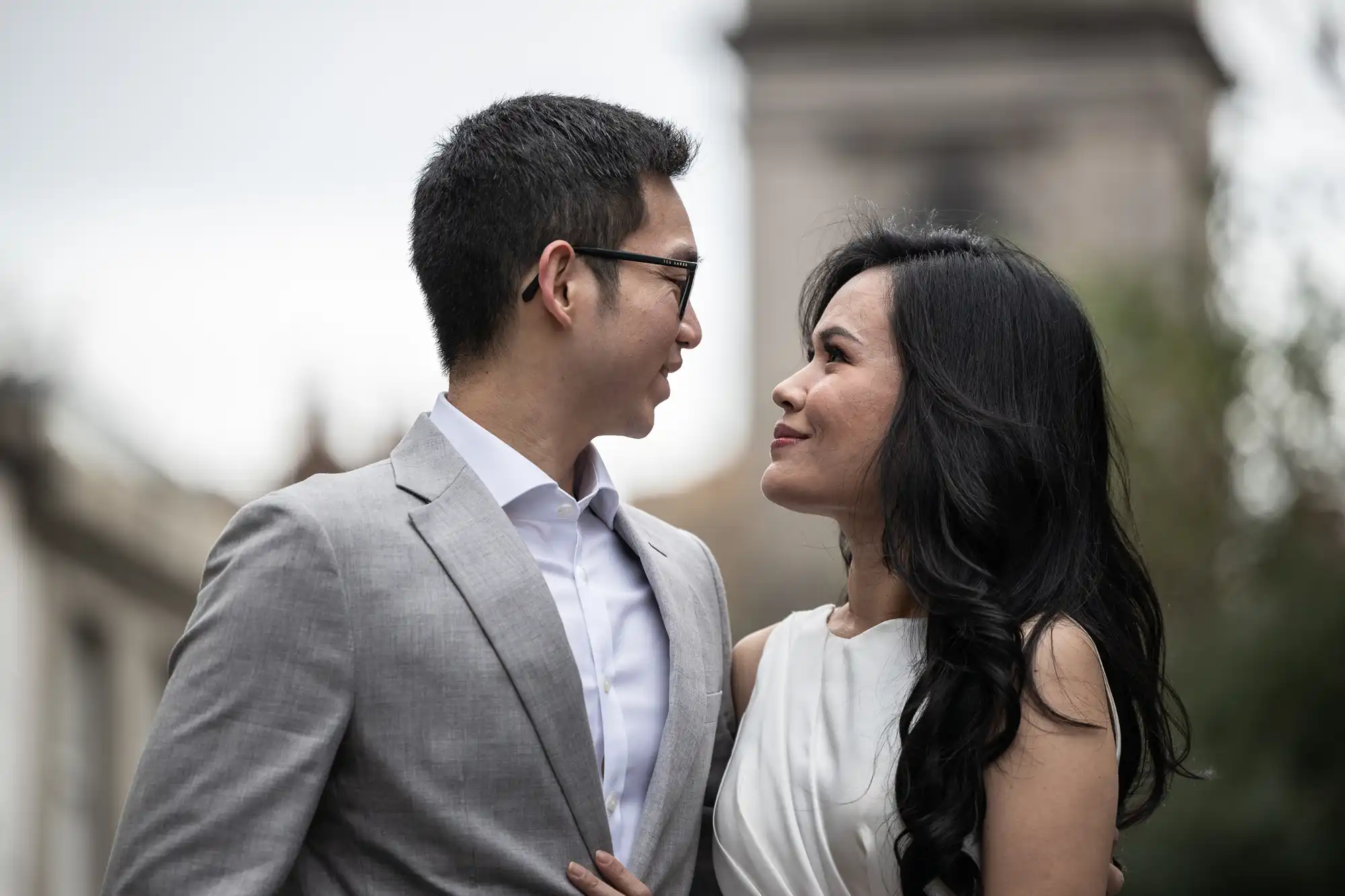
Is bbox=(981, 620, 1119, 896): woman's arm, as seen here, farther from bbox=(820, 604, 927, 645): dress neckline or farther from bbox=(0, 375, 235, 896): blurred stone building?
bbox=(0, 375, 235, 896): blurred stone building

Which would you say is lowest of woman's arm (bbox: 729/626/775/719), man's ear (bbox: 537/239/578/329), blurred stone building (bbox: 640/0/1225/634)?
woman's arm (bbox: 729/626/775/719)

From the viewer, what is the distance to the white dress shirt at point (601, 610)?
389 cm

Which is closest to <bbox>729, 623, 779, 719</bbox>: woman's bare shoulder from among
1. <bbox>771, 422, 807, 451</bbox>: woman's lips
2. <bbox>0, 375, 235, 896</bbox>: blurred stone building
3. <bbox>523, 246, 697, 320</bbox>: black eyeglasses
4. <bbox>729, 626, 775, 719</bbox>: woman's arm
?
<bbox>729, 626, 775, 719</bbox>: woman's arm

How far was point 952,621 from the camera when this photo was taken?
4.22 metres

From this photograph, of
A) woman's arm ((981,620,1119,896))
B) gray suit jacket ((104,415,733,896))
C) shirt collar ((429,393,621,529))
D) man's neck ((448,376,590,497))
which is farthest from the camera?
man's neck ((448,376,590,497))

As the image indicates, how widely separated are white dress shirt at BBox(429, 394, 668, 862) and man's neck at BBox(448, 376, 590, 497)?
5cm

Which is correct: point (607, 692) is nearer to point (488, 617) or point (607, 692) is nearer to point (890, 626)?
point (488, 617)

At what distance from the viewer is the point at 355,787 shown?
364 cm

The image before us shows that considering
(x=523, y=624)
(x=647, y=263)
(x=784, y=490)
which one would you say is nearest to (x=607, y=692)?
(x=523, y=624)

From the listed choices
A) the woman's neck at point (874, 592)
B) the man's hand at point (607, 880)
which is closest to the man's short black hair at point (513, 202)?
the woman's neck at point (874, 592)

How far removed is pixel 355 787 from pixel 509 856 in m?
0.34

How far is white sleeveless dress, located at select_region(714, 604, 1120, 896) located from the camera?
408 centimetres

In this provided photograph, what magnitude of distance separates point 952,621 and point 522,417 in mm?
1113

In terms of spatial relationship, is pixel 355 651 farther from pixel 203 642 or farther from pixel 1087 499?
pixel 1087 499
